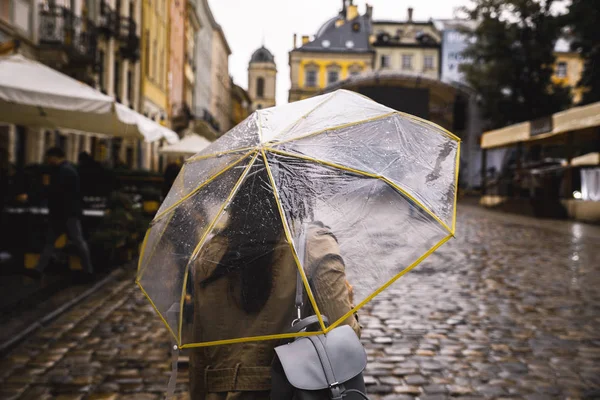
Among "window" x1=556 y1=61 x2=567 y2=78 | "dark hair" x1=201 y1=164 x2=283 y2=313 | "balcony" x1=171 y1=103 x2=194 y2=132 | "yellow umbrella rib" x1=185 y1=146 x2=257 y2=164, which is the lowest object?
"dark hair" x1=201 y1=164 x2=283 y2=313

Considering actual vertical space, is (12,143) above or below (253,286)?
above

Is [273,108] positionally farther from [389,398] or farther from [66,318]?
[66,318]

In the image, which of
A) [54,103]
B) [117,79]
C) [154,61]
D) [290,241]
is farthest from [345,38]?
[290,241]

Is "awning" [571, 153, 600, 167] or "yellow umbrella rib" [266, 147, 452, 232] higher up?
"awning" [571, 153, 600, 167]

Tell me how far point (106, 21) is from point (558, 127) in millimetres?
18871

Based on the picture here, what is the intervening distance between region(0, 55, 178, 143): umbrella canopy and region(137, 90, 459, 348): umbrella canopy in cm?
570

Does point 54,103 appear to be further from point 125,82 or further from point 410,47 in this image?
point 410,47

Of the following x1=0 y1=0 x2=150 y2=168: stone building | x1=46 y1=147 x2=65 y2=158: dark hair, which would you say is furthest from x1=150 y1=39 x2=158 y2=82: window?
x1=46 y1=147 x2=65 y2=158: dark hair

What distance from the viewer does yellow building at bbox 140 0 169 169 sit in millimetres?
35281

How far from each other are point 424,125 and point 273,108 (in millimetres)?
714

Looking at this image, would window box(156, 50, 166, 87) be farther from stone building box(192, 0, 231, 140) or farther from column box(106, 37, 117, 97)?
column box(106, 37, 117, 97)

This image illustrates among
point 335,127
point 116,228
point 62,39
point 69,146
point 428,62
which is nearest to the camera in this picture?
point 335,127

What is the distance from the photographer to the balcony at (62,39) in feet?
65.3

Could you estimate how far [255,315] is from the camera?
229 centimetres
